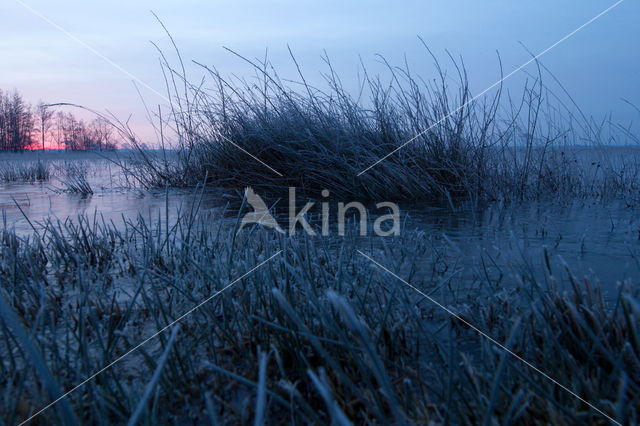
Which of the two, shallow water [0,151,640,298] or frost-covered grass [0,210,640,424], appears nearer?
frost-covered grass [0,210,640,424]

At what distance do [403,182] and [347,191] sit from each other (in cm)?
62

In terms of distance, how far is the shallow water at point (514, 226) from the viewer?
2.23 meters

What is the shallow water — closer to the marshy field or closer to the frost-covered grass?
the marshy field

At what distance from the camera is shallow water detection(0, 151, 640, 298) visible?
7.32 feet

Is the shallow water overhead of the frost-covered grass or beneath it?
overhead

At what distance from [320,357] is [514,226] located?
2555 millimetres

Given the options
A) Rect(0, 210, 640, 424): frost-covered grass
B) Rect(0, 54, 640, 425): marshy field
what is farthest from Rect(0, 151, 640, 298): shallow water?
Rect(0, 210, 640, 424): frost-covered grass

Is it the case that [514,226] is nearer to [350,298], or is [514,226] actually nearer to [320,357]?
[350,298]

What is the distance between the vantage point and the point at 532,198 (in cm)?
503

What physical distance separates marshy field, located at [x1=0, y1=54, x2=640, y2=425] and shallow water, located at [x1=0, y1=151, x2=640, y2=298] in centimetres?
3

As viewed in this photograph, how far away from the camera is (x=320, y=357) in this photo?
124cm

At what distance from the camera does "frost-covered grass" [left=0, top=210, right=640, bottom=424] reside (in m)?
0.94

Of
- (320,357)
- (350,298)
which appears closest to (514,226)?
(350,298)

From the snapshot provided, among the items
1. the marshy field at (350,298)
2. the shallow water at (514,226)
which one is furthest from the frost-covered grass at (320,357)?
the shallow water at (514,226)
